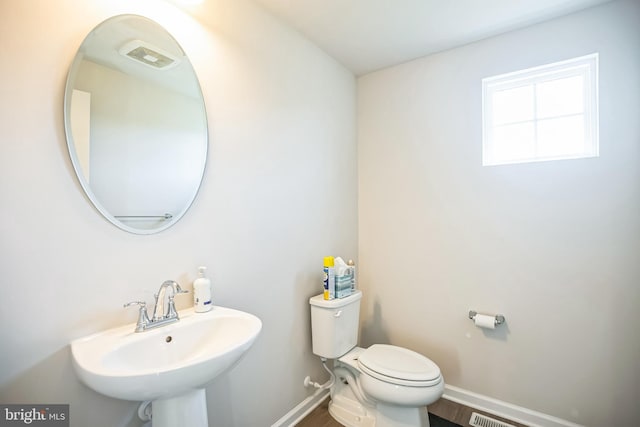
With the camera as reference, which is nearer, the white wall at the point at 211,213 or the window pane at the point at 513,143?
the white wall at the point at 211,213

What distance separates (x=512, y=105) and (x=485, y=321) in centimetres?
138

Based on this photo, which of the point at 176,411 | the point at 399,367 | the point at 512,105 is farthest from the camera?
the point at 512,105

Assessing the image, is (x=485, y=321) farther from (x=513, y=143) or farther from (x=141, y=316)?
(x=141, y=316)

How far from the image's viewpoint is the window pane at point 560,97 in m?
1.82

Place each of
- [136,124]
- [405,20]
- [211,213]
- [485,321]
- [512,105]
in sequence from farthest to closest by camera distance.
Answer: [512,105]
[485,321]
[405,20]
[211,213]
[136,124]

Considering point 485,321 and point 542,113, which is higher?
point 542,113

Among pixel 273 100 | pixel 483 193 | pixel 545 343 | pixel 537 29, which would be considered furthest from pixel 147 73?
pixel 545 343

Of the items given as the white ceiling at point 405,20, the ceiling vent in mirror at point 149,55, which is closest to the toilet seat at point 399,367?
the ceiling vent in mirror at point 149,55

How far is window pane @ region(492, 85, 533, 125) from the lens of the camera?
1.97 meters

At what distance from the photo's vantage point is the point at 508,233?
194 cm

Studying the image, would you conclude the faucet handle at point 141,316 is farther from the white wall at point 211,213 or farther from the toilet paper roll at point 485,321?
the toilet paper roll at point 485,321

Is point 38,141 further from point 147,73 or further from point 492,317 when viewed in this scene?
point 492,317

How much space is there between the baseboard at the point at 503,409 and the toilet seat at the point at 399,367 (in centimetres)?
57

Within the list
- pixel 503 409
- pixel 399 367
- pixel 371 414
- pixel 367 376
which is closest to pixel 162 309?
pixel 367 376
